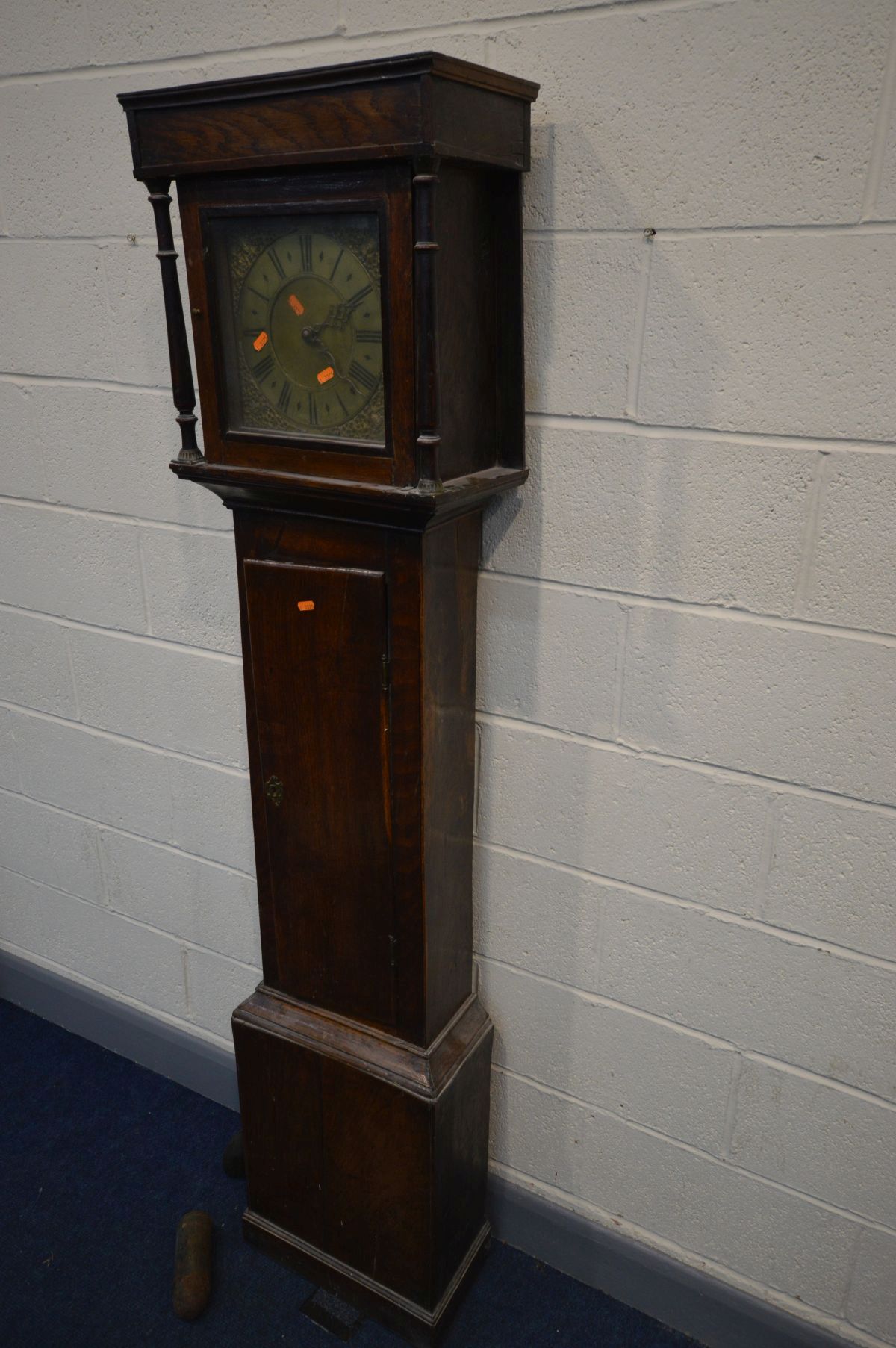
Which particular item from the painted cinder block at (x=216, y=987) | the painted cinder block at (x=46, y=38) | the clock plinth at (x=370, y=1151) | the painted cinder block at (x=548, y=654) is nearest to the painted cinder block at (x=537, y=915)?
the clock plinth at (x=370, y=1151)

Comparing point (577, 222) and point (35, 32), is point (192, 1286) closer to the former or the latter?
point (577, 222)

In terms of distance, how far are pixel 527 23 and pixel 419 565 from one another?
605 millimetres

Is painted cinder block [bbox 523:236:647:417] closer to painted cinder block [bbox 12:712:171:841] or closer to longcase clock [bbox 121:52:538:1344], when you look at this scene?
longcase clock [bbox 121:52:538:1344]

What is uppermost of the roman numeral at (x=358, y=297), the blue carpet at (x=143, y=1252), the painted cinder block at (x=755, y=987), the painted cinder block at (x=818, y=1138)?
the roman numeral at (x=358, y=297)

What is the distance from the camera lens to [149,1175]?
176 centimetres

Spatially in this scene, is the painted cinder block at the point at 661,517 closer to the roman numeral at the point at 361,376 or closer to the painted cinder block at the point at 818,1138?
the roman numeral at the point at 361,376

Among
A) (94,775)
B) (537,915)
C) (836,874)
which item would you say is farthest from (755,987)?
(94,775)

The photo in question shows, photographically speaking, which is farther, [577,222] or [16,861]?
[16,861]

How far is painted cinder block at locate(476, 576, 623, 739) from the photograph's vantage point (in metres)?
1.23

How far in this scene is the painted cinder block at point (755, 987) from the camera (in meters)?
1.22

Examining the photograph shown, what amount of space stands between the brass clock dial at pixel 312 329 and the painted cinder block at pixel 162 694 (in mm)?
607

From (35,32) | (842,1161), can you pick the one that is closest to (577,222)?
(35,32)

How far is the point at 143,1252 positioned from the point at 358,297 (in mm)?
1570

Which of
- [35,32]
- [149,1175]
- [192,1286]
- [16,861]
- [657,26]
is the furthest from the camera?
[16,861]
